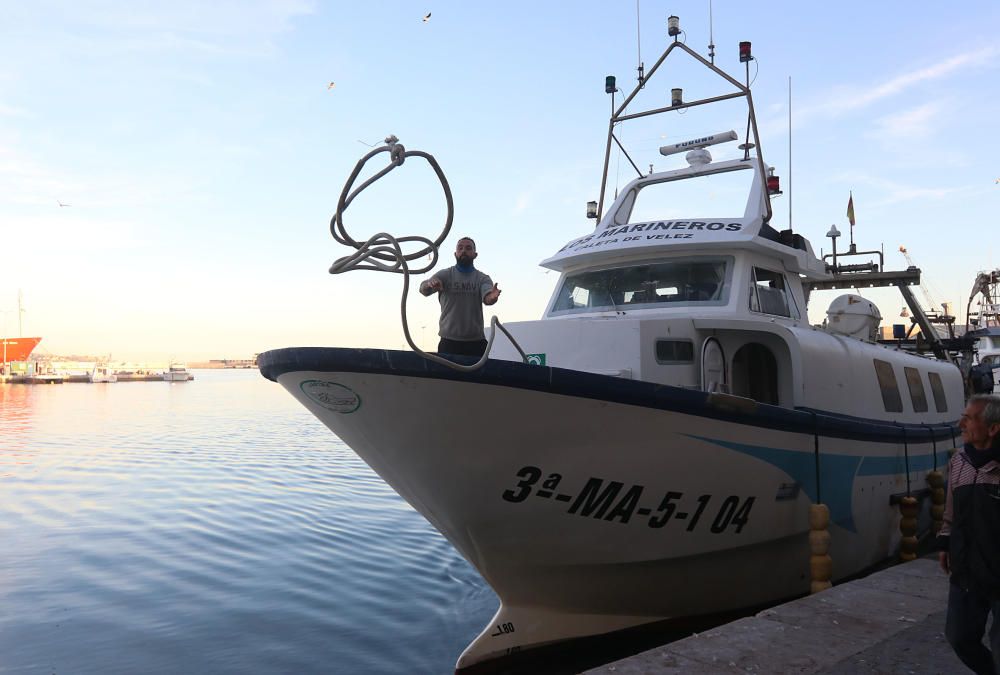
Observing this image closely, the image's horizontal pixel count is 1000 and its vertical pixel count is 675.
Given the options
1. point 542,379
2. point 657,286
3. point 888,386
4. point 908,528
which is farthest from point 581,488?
point 888,386

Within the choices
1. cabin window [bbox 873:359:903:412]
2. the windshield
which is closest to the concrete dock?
the windshield

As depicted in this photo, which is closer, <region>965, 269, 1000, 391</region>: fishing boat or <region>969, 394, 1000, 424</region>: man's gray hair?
<region>969, 394, 1000, 424</region>: man's gray hair

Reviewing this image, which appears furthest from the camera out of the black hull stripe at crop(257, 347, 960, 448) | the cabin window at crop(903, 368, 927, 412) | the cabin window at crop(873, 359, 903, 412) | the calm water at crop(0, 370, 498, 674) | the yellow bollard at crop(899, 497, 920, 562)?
A: the cabin window at crop(903, 368, 927, 412)

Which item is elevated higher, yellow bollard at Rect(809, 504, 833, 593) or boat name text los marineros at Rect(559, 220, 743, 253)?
boat name text los marineros at Rect(559, 220, 743, 253)

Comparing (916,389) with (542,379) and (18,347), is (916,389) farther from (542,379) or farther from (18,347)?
(18,347)

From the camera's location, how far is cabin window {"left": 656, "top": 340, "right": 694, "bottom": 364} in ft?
21.8

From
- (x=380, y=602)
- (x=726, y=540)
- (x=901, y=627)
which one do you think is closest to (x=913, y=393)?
(x=726, y=540)

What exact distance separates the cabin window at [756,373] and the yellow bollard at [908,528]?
2.13 meters

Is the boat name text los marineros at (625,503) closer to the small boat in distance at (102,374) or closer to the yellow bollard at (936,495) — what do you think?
the yellow bollard at (936,495)

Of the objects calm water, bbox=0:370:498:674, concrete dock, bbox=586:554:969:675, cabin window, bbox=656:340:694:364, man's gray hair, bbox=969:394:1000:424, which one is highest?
cabin window, bbox=656:340:694:364

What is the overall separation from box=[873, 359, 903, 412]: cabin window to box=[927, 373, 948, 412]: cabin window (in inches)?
76.9

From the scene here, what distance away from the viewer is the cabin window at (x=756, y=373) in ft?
26.7

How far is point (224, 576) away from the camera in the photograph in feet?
30.0

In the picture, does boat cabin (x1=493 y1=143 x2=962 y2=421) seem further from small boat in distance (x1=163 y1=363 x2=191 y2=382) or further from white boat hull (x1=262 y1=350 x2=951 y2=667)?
small boat in distance (x1=163 y1=363 x2=191 y2=382)
